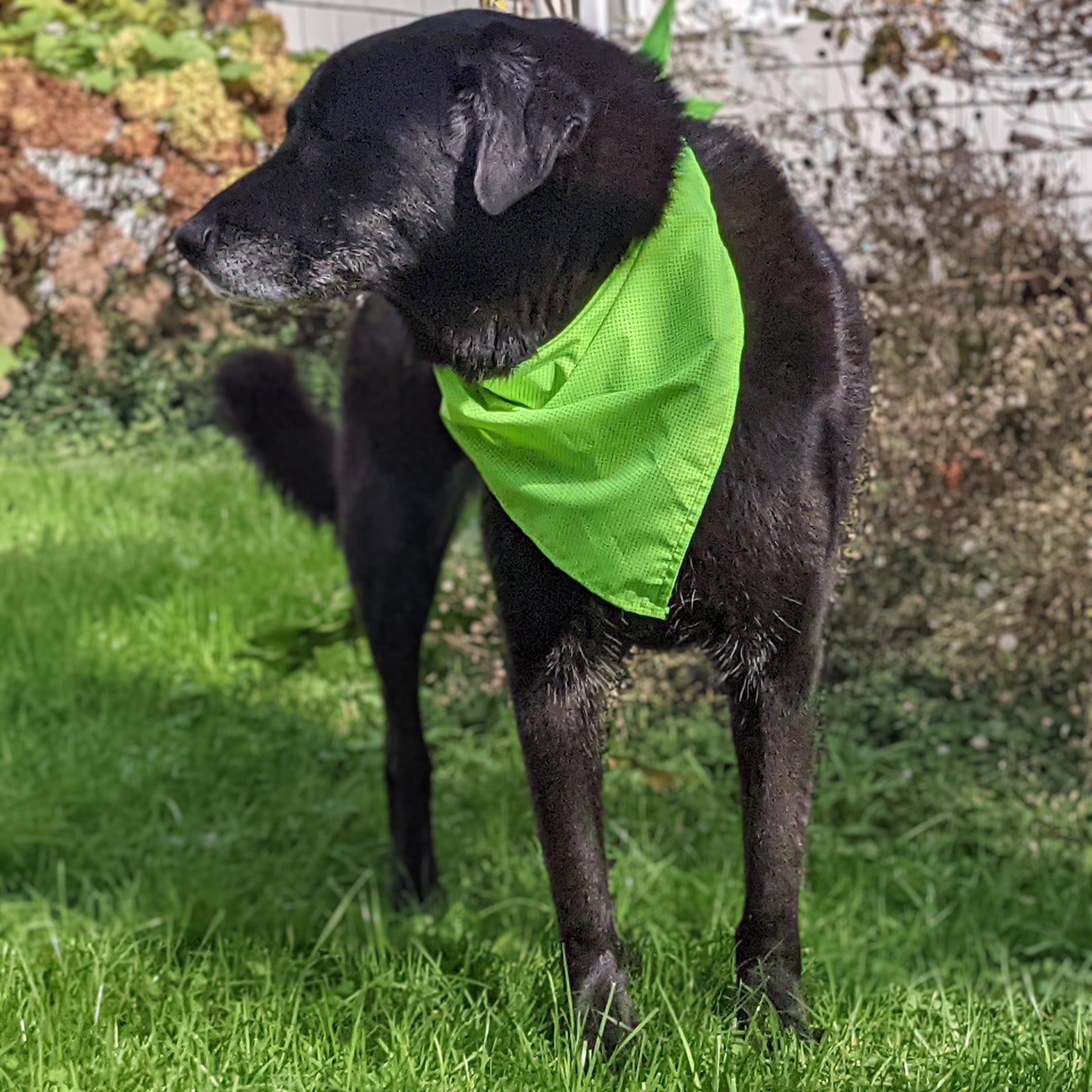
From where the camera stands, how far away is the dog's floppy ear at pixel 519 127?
1.75 m

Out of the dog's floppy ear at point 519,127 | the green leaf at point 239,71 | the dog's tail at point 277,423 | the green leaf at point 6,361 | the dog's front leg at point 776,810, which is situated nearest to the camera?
the dog's floppy ear at point 519,127

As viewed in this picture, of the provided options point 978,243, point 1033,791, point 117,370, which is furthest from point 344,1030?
point 117,370

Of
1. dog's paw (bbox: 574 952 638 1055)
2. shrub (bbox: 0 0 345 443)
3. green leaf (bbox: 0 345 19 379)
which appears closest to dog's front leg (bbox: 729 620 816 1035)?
dog's paw (bbox: 574 952 638 1055)

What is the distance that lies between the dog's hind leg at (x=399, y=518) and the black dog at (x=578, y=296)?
98 cm

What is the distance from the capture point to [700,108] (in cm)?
217

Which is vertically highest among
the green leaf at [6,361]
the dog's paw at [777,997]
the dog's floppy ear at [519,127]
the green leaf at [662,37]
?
the dog's floppy ear at [519,127]

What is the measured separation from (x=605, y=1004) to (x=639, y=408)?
0.82 m

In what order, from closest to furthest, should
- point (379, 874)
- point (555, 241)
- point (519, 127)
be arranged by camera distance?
1. point (519, 127)
2. point (555, 241)
3. point (379, 874)

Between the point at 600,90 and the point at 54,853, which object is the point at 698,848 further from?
the point at 600,90

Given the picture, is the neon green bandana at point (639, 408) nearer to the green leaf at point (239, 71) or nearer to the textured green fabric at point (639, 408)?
the textured green fabric at point (639, 408)

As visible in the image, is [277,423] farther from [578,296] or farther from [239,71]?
[239,71]

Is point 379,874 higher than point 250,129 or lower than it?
lower

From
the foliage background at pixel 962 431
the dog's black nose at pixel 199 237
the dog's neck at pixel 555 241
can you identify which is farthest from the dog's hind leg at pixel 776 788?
the foliage background at pixel 962 431

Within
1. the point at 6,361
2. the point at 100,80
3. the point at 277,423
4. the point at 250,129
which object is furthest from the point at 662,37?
the point at 100,80
